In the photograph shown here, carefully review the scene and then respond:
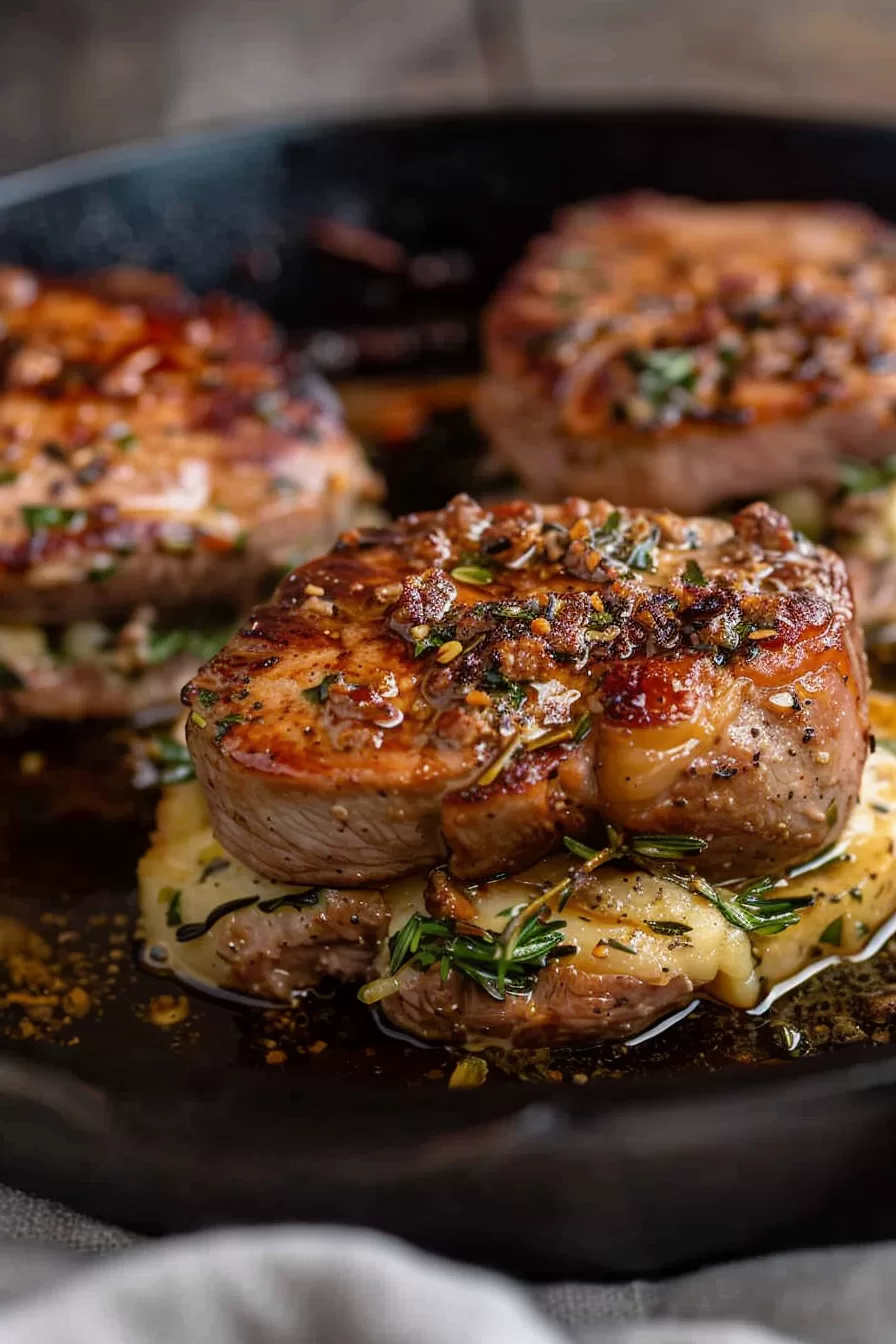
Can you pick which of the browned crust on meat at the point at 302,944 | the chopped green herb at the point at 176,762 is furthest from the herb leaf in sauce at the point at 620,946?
the chopped green herb at the point at 176,762

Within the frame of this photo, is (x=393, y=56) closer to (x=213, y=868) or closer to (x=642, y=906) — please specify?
(x=213, y=868)

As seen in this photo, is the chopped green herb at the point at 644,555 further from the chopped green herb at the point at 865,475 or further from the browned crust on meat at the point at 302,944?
the chopped green herb at the point at 865,475

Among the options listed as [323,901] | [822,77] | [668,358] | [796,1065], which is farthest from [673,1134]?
[822,77]

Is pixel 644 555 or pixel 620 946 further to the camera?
pixel 644 555

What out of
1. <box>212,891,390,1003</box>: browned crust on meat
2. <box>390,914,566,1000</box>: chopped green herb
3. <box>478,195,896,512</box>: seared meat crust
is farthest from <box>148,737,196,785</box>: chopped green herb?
<box>478,195,896,512</box>: seared meat crust

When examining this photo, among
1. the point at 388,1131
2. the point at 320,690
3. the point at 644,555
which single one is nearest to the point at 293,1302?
the point at 388,1131

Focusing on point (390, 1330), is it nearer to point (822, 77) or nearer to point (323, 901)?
point (323, 901)

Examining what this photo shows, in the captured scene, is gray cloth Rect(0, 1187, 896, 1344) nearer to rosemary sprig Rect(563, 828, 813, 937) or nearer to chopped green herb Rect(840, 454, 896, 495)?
rosemary sprig Rect(563, 828, 813, 937)
